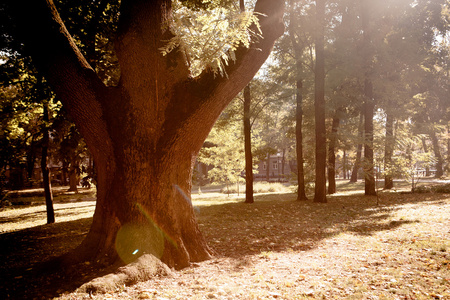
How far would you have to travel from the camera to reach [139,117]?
4.76m

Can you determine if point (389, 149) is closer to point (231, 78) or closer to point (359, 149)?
point (359, 149)

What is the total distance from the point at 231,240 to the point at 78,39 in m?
8.65

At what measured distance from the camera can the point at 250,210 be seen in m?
12.6

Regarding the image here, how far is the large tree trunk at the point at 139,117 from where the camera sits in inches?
181

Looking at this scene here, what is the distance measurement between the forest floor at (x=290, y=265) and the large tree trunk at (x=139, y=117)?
0.78m

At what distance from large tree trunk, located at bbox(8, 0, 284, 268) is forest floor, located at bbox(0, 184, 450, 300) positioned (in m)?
0.78

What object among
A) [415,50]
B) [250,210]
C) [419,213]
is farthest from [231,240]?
[415,50]

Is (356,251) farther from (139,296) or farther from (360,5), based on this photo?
(360,5)

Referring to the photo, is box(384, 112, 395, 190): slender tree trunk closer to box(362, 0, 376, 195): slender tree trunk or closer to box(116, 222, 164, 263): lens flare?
box(362, 0, 376, 195): slender tree trunk

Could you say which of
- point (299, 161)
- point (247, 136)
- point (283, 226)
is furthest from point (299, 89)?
point (283, 226)

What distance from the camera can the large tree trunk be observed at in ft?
15.1

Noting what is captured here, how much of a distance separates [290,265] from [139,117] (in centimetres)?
401

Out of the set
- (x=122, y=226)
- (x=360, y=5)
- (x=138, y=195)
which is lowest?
(x=122, y=226)

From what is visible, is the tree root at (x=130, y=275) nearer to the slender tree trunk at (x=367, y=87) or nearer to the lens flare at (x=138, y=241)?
the lens flare at (x=138, y=241)
